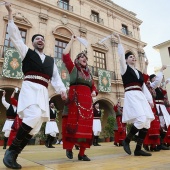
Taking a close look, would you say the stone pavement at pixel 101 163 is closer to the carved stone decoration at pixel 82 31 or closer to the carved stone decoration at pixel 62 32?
the carved stone decoration at pixel 62 32

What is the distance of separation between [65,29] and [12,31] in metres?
10.7

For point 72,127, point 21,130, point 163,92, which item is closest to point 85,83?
point 72,127

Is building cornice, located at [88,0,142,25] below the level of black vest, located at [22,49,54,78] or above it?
above

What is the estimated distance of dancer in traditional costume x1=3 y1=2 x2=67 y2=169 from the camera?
2035mm

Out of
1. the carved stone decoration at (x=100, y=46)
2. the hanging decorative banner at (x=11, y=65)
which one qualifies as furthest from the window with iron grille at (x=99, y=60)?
the hanging decorative banner at (x=11, y=65)

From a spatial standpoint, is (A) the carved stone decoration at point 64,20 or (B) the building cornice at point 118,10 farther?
(B) the building cornice at point 118,10

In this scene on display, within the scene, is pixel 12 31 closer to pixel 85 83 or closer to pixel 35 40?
pixel 35 40

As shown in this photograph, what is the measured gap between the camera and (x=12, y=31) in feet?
7.31

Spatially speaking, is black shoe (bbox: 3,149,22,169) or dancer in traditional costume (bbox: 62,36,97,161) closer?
black shoe (bbox: 3,149,22,169)

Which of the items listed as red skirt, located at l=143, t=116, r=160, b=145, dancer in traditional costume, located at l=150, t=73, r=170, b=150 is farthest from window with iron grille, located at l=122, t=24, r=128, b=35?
red skirt, located at l=143, t=116, r=160, b=145

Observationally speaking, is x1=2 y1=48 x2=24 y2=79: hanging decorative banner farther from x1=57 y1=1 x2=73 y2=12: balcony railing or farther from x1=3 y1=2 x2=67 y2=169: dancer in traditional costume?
x1=3 y1=2 x2=67 y2=169: dancer in traditional costume

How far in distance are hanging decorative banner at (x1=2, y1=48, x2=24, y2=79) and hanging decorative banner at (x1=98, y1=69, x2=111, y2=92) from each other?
531cm

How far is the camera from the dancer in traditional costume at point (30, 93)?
2.04 metres

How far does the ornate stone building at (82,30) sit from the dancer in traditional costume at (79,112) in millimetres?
7026
